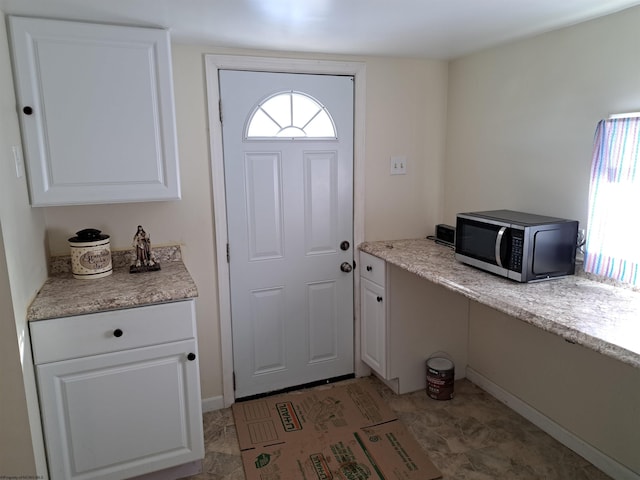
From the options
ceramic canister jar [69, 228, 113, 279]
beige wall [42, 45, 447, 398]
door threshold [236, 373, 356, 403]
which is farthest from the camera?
door threshold [236, 373, 356, 403]

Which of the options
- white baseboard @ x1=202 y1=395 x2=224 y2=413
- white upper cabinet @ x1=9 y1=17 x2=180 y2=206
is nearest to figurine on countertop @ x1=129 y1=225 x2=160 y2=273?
white upper cabinet @ x1=9 y1=17 x2=180 y2=206

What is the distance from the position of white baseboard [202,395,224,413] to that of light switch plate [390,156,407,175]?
176 cm

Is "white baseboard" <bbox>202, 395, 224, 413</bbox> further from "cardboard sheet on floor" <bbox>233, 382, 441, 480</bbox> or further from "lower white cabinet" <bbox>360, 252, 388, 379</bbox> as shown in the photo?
"lower white cabinet" <bbox>360, 252, 388, 379</bbox>

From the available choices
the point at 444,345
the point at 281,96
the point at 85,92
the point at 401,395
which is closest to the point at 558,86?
the point at 281,96

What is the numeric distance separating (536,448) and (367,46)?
2284 mm

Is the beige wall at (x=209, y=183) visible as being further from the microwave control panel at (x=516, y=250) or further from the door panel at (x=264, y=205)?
the microwave control panel at (x=516, y=250)

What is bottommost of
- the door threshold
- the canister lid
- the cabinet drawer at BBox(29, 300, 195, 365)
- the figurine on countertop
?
the door threshold

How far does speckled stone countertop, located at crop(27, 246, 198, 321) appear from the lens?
1.77 m

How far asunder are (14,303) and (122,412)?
668mm

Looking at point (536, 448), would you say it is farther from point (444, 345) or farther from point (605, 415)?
point (444, 345)

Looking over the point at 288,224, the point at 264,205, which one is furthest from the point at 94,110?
the point at 288,224

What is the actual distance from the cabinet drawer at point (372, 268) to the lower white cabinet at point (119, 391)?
1.16 metres

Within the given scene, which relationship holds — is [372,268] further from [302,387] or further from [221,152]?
[221,152]

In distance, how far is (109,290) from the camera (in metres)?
1.94
